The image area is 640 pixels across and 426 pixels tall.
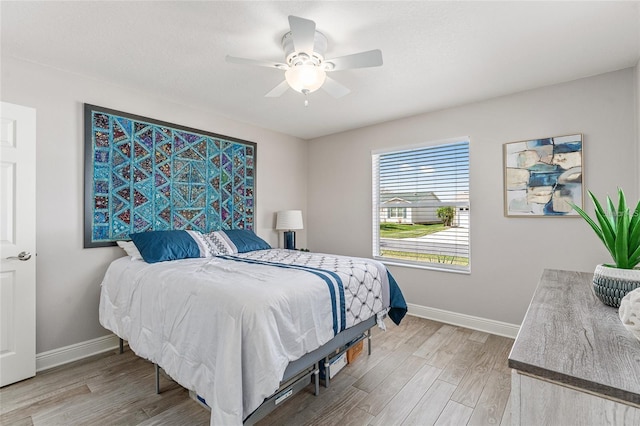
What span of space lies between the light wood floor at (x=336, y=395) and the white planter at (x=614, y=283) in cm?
108

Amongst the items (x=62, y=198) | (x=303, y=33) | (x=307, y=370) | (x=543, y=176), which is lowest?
(x=307, y=370)

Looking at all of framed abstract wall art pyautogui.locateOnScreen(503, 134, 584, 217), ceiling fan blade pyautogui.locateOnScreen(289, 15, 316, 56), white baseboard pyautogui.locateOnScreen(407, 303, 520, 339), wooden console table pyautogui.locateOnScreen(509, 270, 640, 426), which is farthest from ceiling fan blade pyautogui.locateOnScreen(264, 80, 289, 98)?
white baseboard pyautogui.locateOnScreen(407, 303, 520, 339)

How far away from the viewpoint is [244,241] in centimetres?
338

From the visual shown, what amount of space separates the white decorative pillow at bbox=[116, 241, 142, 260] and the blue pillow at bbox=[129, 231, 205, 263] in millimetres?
74

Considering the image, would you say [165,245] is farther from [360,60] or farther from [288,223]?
[360,60]

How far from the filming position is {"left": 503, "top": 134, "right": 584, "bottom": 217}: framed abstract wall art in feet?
8.82

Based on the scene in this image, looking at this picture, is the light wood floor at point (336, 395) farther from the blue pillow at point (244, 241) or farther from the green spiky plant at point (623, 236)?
the blue pillow at point (244, 241)

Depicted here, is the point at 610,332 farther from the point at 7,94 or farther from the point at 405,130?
the point at 7,94

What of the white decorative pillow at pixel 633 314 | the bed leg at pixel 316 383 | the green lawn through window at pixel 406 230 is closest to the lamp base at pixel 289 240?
the green lawn through window at pixel 406 230

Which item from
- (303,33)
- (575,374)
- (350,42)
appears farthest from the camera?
(350,42)

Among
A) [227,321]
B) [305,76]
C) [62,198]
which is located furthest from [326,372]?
[62,198]

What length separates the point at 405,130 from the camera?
148 inches

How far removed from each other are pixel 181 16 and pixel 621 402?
101 inches

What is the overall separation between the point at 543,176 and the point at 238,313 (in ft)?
9.89
